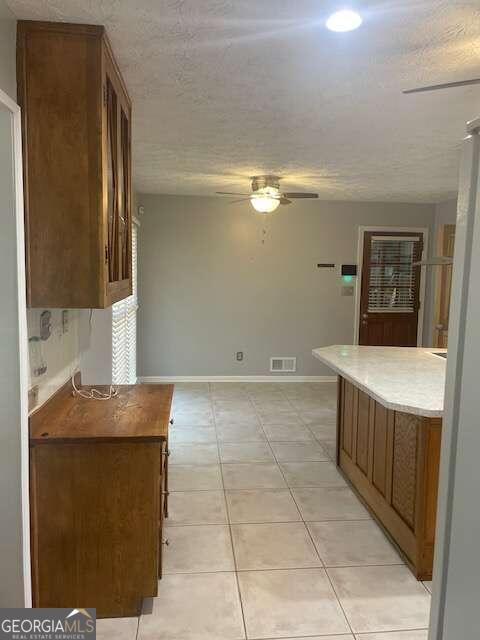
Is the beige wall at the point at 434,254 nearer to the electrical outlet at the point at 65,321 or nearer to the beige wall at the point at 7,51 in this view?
the electrical outlet at the point at 65,321

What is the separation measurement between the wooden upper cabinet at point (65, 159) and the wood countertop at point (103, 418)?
0.54 metres

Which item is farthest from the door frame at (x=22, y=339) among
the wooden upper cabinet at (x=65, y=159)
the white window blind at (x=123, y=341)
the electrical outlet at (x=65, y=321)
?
the white window blind at (x=123, y=341)

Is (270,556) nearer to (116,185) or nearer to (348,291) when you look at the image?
(116,185)

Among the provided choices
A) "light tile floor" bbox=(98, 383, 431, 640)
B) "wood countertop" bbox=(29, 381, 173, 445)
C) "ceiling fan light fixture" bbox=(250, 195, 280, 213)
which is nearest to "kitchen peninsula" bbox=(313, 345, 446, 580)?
"light tile floor" bbox=(98, 383, 431, 640)

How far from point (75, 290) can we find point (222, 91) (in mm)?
1323

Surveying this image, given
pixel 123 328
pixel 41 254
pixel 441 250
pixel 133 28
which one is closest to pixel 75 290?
pixel 41 254

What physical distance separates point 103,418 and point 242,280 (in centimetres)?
407

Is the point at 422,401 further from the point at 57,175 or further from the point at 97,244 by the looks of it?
A: the point at 57,175

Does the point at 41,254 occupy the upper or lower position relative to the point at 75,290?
upper

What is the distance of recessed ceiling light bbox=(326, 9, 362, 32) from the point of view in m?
1.65

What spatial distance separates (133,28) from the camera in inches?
70.9

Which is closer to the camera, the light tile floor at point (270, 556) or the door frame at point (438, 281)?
the light tile floor at point (270, 556)

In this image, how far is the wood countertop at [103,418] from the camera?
6.34 ft

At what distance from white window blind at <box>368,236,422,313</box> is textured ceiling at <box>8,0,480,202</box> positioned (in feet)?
7.04
